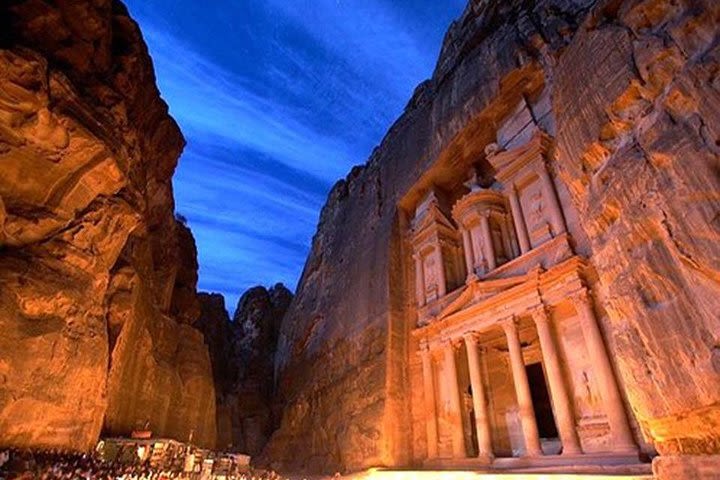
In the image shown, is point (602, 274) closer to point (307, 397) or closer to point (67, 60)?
point (67, 60)

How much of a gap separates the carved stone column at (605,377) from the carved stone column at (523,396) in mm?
2653

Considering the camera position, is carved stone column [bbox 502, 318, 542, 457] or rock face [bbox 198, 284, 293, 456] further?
rock face [bbox 198, 284, 293, 456]

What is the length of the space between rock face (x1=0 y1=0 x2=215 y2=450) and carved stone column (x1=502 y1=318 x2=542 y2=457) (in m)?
15.5

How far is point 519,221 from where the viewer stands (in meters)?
18.1

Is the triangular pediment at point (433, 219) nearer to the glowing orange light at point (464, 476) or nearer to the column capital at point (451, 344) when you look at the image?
the column capital at point (451, 344)

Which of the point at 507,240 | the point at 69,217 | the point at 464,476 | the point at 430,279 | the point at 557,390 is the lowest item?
the point at 464,476

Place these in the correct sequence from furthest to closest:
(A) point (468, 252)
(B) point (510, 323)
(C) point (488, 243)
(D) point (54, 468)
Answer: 1. (A) point (468, 252)
2. (C) point (488, 243)
3. (B) point (510, 323)
4. (D) point (54, 468)

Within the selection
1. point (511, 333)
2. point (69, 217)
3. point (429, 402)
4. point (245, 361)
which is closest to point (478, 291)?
point (511, 333)

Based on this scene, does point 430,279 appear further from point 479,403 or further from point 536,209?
point 479,403

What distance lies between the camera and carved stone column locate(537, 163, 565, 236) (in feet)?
52.5

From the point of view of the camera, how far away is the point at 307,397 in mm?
24672

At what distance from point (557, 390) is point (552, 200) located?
7.74m

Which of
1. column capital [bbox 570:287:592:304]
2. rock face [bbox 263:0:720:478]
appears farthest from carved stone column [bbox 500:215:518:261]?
column capital [bbox 570:287:592:304]

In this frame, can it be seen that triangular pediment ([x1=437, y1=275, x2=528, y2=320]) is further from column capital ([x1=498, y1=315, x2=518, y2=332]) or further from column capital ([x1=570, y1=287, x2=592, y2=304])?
column capital ([x1=570, y1=287, x2=592, y2=304])
